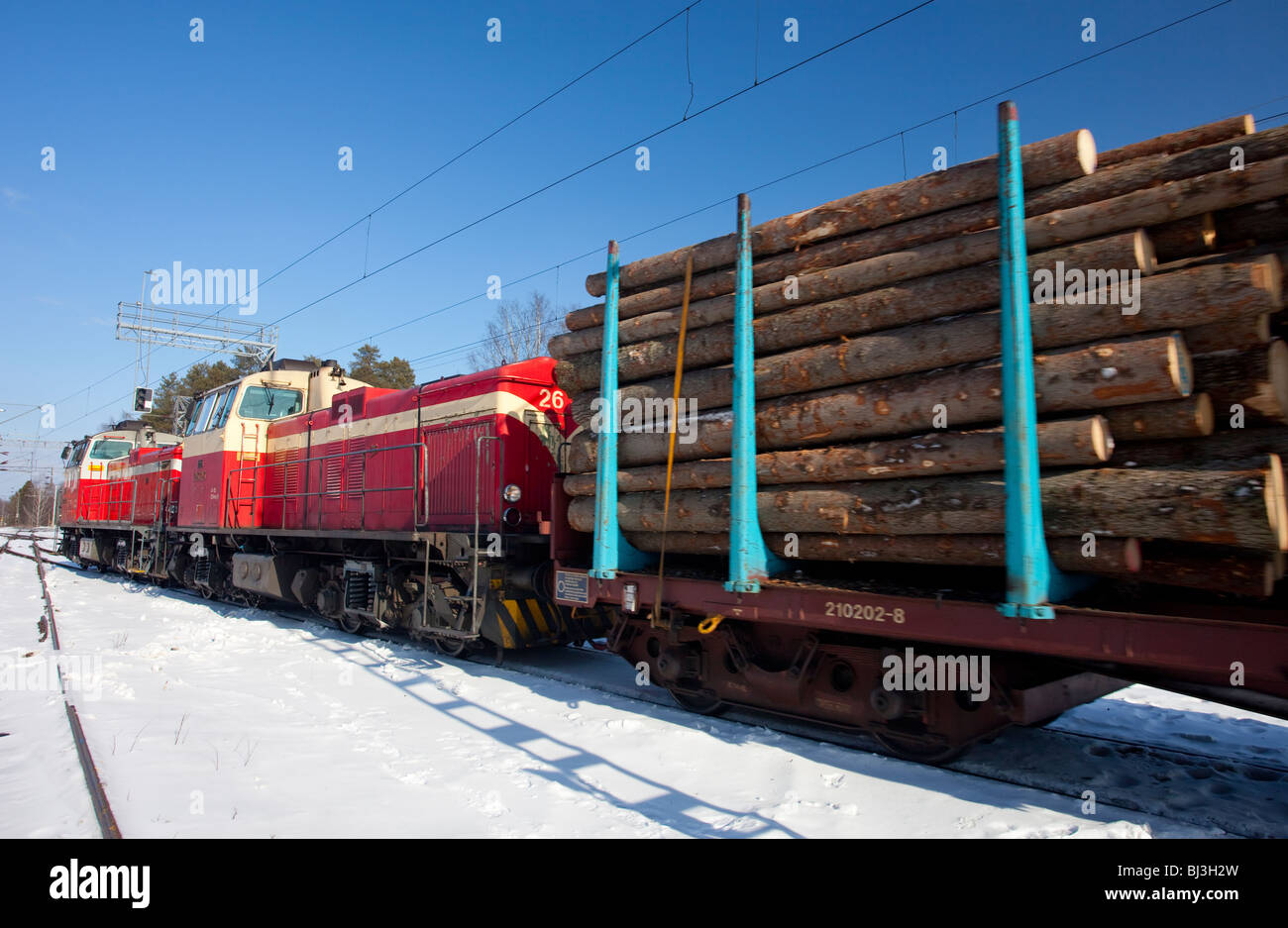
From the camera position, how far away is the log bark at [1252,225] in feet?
11.7

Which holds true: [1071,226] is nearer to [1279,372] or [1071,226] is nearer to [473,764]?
[1279,372]

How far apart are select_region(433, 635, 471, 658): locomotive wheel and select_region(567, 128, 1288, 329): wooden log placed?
15.9ft

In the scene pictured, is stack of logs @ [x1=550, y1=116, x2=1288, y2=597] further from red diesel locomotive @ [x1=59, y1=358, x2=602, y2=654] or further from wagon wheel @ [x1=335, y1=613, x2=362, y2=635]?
wagon wheel @ [x1=335, y1=613, x2=362, y2=635]

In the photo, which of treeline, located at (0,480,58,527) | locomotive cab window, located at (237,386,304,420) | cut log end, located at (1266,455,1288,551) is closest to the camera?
cut log end, located at (1266,455,1288,551)

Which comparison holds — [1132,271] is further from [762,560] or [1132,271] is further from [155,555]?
[155,555]

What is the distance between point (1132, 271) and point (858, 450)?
67.6 inches

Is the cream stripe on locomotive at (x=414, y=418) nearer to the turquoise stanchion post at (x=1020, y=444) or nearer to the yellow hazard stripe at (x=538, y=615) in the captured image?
the yellow hazard stripe at (x=538, y=615)

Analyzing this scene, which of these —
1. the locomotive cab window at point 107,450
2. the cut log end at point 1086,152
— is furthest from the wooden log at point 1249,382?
the locomotive cab window at point 107,450

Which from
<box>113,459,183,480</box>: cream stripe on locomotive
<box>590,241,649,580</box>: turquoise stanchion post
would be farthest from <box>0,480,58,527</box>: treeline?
<box>590,241,649,580</box>: turquoise stanchion post

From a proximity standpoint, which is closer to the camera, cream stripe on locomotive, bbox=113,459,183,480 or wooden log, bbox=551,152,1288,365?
wooden log, bbox=551,152,1288,365

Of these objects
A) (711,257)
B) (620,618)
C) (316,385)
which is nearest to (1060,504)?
(711,257)

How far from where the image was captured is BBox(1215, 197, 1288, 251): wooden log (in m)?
3.55

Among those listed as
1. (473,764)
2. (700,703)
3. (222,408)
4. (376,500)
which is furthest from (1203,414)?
(222,408)
